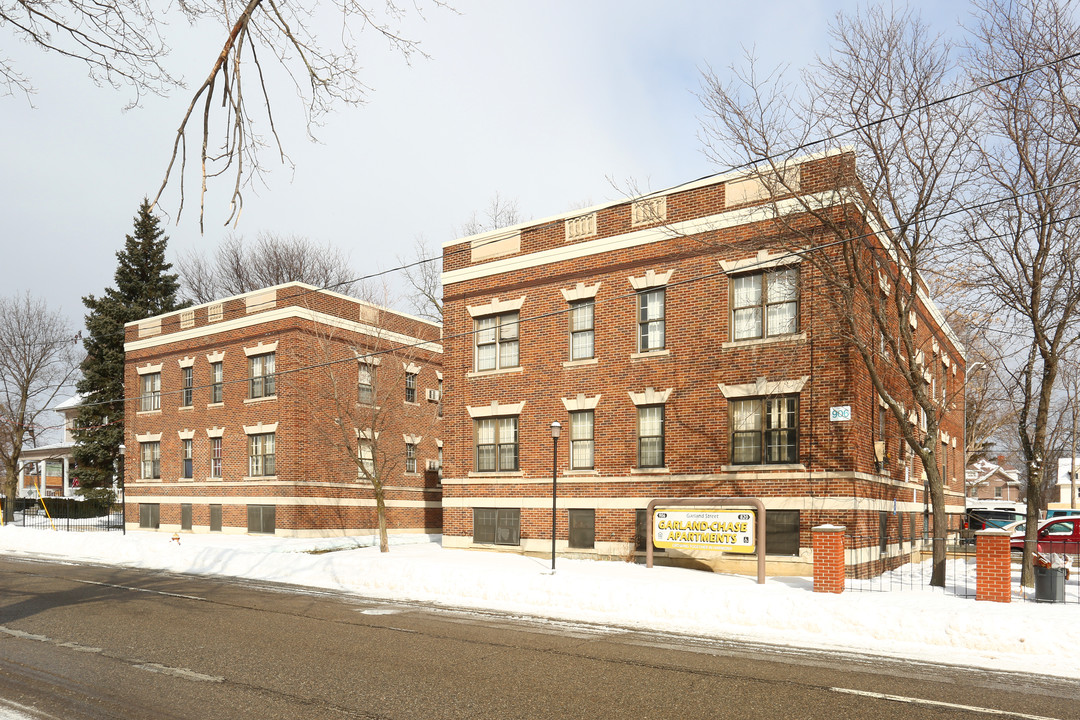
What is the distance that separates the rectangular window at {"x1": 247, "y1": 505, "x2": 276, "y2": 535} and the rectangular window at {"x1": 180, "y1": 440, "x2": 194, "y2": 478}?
4.96 meters

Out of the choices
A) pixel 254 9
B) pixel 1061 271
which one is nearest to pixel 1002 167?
pixel 1061 271

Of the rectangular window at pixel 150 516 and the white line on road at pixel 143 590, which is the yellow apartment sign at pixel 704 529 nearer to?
the white line on road at pixel 143 590

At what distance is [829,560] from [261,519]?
2434 cm

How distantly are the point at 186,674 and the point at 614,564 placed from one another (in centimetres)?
1455

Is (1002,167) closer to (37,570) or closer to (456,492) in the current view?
(456,492)

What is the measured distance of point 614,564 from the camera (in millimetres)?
22562

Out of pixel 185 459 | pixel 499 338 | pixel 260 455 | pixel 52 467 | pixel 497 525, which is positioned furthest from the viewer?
pixel 52 467

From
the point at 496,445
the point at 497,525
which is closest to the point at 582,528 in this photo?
the point at 497,525

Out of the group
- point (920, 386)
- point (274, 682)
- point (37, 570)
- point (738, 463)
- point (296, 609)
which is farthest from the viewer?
point (37, 570)

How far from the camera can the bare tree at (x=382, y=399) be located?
110ft

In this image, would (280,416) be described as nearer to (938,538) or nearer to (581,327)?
(581,327)

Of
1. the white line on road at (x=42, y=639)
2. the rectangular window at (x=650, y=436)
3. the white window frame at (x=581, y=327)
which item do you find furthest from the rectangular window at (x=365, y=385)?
the white line on road at (x=42, y=639)

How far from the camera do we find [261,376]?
113 ft

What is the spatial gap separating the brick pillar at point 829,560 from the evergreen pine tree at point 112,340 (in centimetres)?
4113
